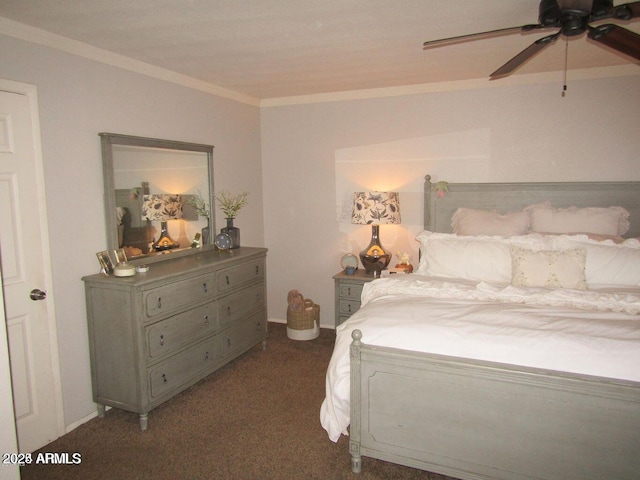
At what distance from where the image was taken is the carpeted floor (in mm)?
2322

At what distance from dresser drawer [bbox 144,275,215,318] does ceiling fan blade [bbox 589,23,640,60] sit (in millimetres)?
2735

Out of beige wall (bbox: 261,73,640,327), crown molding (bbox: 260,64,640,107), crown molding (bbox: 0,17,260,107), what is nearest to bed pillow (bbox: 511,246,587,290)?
beige wall (bbox: 261,73,640,327)

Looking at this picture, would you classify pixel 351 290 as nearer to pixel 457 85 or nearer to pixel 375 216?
pixel 375 216

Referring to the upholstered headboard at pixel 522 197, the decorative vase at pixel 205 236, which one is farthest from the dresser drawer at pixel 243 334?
the upholstered headboard at pixel 522 197

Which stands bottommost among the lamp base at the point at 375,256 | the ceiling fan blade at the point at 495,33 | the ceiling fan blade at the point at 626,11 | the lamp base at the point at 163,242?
the lamp base at the point at 375,256

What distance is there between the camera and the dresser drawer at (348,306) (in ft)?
13.0

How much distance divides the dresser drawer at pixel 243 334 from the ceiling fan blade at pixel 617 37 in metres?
3.03

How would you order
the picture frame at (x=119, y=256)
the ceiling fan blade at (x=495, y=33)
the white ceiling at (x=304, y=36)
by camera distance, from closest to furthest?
the ceiling fan blade at (x=495, y=33)
the white ceiling at (x=304, y=36)
the picture frame at (x=119, y=256)

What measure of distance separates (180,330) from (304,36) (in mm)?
2105

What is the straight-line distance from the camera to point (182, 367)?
3.06 metres

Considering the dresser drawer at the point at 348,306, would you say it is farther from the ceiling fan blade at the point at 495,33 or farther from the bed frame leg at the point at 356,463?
the ceiling fan blade at the point at 495,33

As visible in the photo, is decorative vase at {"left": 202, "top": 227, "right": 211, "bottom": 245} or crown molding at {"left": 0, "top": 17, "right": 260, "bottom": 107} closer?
crown molding at {"left": 0, "top": 17, "right": 260, "bottom": 107}

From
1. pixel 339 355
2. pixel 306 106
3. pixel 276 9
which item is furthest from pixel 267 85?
pixel 339 355

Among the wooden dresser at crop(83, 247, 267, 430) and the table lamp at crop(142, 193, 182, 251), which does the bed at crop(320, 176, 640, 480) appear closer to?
the wooden dresser at crop(83, 247, 267, 430)
